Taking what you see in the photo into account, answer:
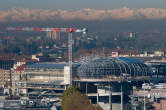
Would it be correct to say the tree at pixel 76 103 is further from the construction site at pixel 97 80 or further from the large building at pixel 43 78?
the large building at pixel 43 78

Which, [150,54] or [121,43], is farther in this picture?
[121,43]

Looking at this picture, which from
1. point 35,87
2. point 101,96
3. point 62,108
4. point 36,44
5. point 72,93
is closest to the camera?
point 62,108

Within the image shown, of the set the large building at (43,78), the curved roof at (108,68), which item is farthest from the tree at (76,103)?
the large building at (43,78)

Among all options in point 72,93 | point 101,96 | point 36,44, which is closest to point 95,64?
point 101,96

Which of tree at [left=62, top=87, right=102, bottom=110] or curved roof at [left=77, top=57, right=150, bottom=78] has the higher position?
curved roof at [left=77, top=57, right=150, bottom=78]

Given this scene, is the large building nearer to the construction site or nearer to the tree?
the construction site

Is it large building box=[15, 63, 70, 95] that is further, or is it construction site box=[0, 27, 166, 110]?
large building box=[15, 63, 70, 95]

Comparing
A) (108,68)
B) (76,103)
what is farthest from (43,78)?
(76,103)

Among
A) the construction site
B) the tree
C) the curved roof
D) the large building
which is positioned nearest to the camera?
the tree

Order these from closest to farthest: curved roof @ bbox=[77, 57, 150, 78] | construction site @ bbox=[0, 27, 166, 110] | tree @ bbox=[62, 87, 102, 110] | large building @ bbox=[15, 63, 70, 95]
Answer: tree @ bbox=[62, 87, 102, 110] < construction site @ bbox=[0, 27, 166, 110] < curved roof @ bbox=[77, 57, 150, 78] < large building @ bbox=[15, 63, 70, 95]

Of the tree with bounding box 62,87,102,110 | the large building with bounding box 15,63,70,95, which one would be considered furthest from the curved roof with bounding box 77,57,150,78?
the tree with bounding box 62,87,102,110

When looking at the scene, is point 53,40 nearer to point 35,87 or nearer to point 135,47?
point 135,47
